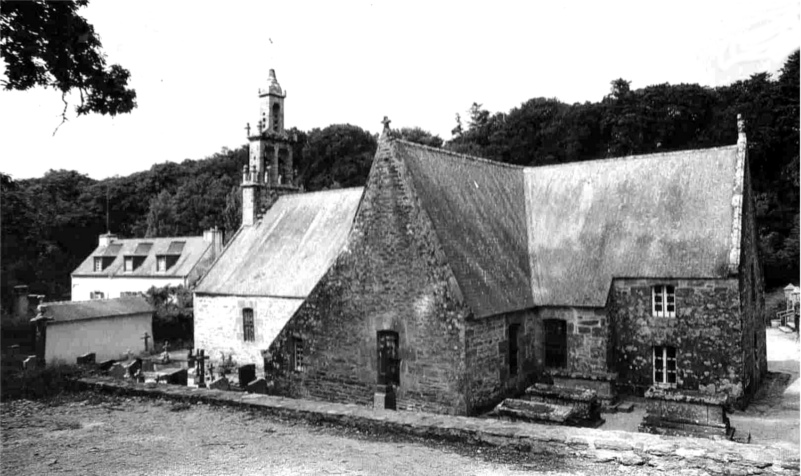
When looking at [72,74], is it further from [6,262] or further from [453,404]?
[6,262]

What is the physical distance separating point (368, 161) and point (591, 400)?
57.3m

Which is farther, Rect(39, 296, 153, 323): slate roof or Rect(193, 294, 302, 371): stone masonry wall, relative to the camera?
Rect(39, 296, 153, 323): slate roof

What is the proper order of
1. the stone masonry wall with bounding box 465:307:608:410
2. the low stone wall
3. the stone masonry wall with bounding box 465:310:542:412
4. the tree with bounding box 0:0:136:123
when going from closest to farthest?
the low stone wall < the tree with bounding box 0:0:136:123 < the stone masonry wall with bounding box 465:310:542:412 < the stone masonry wall with bounding box 465:307:608:410

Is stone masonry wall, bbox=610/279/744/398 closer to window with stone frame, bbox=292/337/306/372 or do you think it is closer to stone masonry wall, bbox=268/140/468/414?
stone masonry wall, bbox=268/140/468/414

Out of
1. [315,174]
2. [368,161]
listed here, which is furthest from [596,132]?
[315,174]

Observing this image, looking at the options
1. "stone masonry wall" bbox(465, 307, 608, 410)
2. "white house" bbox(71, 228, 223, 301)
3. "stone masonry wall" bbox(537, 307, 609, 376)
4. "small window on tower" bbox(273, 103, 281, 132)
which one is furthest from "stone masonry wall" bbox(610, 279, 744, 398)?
"white house" bbox(71, 228, 223, 301)

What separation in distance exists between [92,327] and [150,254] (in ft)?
66.8

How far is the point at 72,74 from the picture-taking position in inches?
406

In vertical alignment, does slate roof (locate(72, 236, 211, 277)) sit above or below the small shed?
above

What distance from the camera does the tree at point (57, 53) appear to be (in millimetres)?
9531

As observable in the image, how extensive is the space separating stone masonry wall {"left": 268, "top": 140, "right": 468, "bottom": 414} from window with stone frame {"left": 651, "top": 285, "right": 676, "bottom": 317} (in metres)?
7.60

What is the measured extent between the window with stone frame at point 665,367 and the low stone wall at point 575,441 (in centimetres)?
1126

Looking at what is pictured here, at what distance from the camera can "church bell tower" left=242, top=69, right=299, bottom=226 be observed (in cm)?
3494

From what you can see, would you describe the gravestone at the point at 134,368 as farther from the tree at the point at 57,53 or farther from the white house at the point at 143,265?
A: the white house at the point at 143,265
